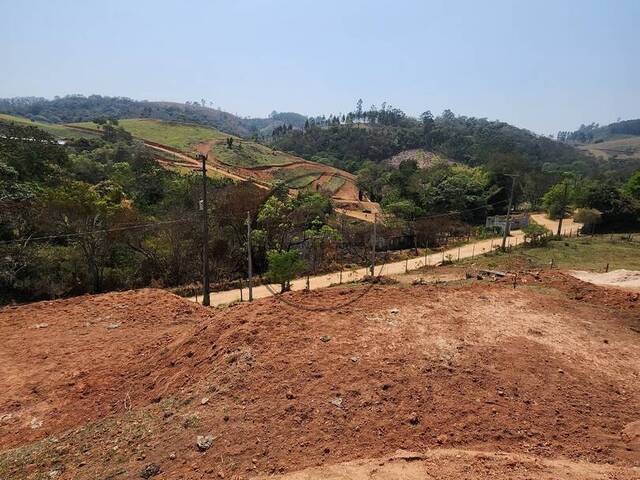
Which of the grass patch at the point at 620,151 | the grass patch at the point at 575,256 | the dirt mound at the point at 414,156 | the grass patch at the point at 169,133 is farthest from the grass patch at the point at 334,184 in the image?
the grass patch at the point at 620,151

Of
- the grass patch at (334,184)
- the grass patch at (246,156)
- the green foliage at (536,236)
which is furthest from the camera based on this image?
the grass patch at (246,156)

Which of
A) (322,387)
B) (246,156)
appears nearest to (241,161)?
(246,156)

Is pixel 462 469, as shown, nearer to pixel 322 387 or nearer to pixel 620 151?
pixel 322 387

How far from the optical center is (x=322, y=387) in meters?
7.71

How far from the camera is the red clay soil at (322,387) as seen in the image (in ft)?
22.0

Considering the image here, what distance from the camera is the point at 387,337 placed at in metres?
9.41

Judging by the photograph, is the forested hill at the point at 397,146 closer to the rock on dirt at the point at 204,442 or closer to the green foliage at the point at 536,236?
the green foliage at the point at 536,236

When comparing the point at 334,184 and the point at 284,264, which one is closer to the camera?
the point at 284,264

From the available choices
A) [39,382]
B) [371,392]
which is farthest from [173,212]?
[371,392]

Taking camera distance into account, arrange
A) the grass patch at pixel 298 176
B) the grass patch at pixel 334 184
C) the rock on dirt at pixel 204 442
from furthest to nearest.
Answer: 1. the grass patch at pixel 298 176
2. the grass patch at pixel 334 184
3. the rock on dirt at pixel 204 442

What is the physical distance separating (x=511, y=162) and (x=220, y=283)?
49.7 m

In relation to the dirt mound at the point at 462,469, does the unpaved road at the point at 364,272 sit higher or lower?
lower

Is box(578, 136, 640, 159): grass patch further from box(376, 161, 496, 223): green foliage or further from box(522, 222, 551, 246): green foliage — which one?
box(522, 222, 551, 246): green foliage

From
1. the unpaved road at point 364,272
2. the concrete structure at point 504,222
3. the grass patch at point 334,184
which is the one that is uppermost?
the grass patch at point 334,184
